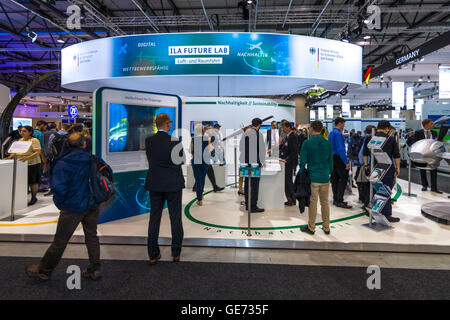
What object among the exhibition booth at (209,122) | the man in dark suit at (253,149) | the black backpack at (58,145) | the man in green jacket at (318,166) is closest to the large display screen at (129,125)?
the exhibition booth at (209,122)

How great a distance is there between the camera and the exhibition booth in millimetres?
3627

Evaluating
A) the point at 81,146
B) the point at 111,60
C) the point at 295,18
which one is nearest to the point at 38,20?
the point at 111,60

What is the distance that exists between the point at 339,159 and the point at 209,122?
4.20 m

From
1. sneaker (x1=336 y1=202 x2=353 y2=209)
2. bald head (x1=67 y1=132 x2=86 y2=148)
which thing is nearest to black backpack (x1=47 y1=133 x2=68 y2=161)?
bald head (x1=67 y1=132 x2=86 y2=148)

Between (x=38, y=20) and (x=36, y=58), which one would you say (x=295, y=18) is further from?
(x=36, y=58)

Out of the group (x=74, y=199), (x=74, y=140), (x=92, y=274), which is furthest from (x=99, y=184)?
(x=92, y=274)

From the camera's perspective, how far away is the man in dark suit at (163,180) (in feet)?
9.26

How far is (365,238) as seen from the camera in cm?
355

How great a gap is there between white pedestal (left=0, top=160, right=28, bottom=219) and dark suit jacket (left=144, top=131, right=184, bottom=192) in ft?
10.2

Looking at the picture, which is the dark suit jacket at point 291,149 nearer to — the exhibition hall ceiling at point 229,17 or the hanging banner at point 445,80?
the exhibition hall ceiling at point 229,17

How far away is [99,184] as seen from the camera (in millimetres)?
2572

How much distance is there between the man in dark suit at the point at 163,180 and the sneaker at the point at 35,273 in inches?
35.2
